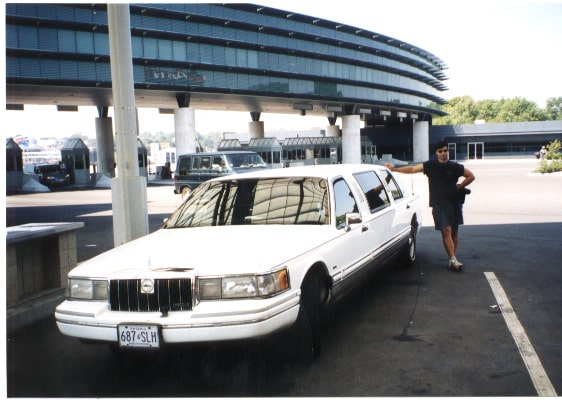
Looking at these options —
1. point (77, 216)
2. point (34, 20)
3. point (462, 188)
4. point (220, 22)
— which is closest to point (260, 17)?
point (220, 22)

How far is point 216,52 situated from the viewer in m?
38.7

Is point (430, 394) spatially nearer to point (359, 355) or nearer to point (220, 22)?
point (359, 355)

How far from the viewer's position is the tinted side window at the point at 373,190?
19.6 ft

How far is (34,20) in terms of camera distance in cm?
2994

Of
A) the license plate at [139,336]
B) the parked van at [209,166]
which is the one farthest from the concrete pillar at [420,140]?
the license plate at [139,336]

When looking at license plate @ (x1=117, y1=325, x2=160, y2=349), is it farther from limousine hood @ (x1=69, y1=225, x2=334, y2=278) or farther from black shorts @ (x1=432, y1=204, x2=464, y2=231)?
black shorts @ (x1=432, y1=204, x2=464, y2=231)

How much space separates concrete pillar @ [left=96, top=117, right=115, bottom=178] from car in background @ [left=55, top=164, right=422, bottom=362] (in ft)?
135

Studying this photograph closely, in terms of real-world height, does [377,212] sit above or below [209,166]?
below

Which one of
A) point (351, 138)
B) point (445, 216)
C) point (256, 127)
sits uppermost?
point (256, 127)

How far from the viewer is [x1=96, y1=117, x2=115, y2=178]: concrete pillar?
43.9 metres

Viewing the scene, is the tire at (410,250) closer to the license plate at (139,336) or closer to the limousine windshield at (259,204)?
the limousine windshield at (259,204)

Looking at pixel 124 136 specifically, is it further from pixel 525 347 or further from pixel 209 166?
pixel 209 166

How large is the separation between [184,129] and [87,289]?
115ft

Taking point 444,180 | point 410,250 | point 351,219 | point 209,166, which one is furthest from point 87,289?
point 209,166
